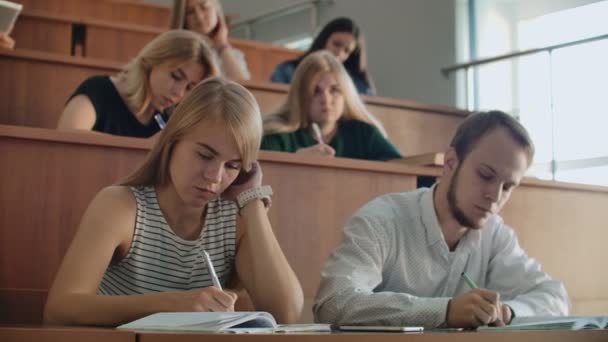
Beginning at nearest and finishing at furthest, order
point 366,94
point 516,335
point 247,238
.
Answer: point 516,335
point 247,238
point 366,94

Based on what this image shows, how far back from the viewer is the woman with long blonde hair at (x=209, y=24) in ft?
12.3

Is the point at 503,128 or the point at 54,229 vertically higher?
the point at 503,128

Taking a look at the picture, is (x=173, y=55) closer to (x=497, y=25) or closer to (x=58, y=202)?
(x=58, y=202)

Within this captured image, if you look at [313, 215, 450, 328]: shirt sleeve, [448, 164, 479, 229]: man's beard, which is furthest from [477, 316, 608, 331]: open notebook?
[448, 164, 479, 229]: man's beard

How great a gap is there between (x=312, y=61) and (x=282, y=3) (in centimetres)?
354

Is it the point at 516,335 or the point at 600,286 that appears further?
the point at 600,286

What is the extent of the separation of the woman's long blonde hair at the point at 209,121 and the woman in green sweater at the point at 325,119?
3.99 ft

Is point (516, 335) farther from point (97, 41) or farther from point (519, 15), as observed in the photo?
point (519, 15)

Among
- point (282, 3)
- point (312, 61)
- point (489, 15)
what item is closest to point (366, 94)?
point (312, 61)

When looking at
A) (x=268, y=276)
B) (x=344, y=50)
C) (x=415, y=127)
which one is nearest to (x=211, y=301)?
(x=268, y=276)

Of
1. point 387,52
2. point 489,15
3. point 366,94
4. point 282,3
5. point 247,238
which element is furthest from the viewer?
point 282,3

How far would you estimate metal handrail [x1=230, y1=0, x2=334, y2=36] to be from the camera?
6.29 meters

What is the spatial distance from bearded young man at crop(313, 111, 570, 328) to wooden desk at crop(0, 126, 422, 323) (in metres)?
0.38

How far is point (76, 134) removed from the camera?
1987 millimetres
